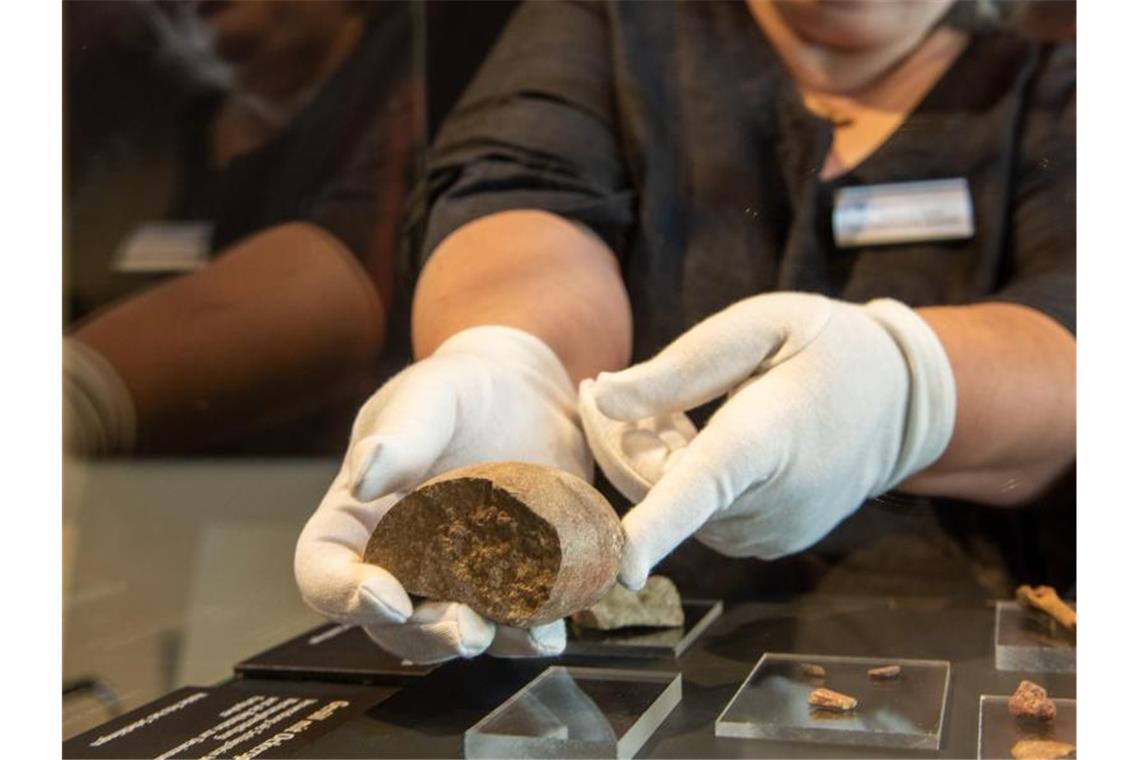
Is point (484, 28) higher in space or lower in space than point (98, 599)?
higher

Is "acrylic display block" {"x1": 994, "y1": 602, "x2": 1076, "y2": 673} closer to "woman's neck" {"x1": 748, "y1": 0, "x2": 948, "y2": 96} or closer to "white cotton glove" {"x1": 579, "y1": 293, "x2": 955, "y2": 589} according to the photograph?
"white cotton glove" {"x1": 579, "y1": 293, "x2": 955, "y2": 589}

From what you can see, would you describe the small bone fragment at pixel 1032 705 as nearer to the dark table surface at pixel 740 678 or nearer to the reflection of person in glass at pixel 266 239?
the dark table surface at pixel 740 678

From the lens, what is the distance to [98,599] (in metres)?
1.32

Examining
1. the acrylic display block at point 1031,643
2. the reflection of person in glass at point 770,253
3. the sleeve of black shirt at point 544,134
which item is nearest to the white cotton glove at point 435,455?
the reflection of person in glass at point 770,253

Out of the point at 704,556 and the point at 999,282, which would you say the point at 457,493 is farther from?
the point at 999,282

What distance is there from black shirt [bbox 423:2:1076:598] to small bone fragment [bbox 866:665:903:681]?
127 mm

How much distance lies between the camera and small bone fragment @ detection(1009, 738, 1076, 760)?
84 cm

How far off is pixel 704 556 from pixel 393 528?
32cm

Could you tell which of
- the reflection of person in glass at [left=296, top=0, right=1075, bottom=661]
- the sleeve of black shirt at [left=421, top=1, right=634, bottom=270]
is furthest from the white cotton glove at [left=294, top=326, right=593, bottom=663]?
the sleeve of black shirt at [left=421, top=1, right=634, bottom=270]

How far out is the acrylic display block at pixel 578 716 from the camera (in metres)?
0.85

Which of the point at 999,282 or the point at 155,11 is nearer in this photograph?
the point at 999,282

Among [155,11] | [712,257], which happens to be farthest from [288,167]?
[712,257]

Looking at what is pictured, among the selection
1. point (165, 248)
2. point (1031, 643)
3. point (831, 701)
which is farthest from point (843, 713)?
point (165, 248)

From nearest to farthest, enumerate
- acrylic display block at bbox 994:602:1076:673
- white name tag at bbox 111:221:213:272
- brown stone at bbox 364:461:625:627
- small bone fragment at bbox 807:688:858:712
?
brown stone at bbox 364:461:625:627 < small bone fragment at bbox 807:688:858:712 < acrylic display block at bbox 994:602:1076:673 < white name tag at bbox 111:221:213:272
